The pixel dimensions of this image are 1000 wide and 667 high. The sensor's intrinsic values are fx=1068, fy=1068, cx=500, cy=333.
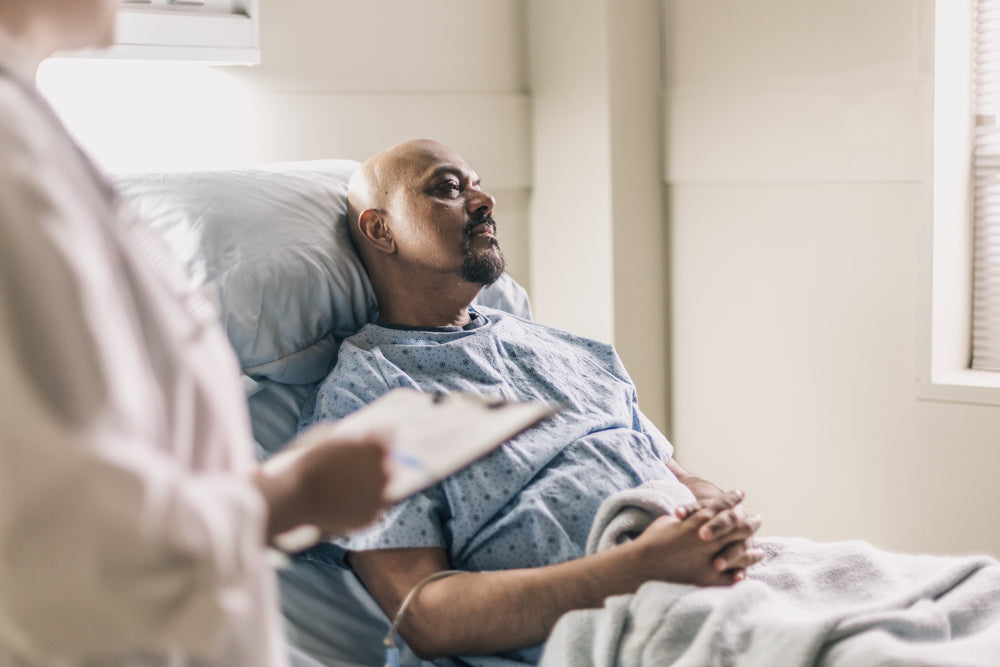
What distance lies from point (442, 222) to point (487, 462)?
47 centimetres

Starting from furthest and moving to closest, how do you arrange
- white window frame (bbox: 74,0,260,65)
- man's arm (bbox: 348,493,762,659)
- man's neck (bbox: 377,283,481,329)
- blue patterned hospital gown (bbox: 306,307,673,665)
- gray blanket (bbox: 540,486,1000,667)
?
A: white window frame (bbox: 74,0,260,65) → man's neck (bbox: 377,283,481,329) → blue patterned hospital gown (bbox: 306,307,673,665) → man's arm (bbox: 348,493,762,659) → gray blanket (bbox: 540,486,1000,667)

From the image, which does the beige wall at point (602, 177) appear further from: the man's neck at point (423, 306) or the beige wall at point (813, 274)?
the man's neck at point (423, 306)

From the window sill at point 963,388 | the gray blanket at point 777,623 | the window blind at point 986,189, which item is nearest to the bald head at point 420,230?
the gray blanket at point 777,623

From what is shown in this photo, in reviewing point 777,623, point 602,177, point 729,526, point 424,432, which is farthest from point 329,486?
point 602,177

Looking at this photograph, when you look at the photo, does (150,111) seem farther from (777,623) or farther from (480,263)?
(777,623)

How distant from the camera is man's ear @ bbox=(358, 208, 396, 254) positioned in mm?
1760

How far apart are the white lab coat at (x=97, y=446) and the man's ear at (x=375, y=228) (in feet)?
3.63

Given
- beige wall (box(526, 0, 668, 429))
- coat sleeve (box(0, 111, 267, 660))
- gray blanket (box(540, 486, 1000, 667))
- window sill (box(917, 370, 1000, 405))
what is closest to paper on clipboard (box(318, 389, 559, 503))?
coat sleeve (box(0, 111, 267, 660))

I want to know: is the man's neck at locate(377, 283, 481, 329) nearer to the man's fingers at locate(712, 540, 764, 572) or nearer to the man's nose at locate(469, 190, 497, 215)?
the man's nose at locate(469, 190, 497, 215)

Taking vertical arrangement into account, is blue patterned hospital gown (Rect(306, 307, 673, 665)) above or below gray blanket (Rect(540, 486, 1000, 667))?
above

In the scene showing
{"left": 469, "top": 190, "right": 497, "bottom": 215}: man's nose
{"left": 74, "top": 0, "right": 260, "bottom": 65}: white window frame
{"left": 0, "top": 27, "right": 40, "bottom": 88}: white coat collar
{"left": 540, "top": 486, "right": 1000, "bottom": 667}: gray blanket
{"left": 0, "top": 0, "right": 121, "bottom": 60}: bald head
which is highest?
{"left": 74, "top": 0, "right": 260, "bottom": 65}: white window frame

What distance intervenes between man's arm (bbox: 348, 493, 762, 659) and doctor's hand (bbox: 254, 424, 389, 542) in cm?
68

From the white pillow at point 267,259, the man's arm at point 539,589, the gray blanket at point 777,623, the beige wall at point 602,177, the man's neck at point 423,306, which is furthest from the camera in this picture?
the beige wall at point 602,177

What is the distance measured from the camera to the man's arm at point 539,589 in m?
1.30
